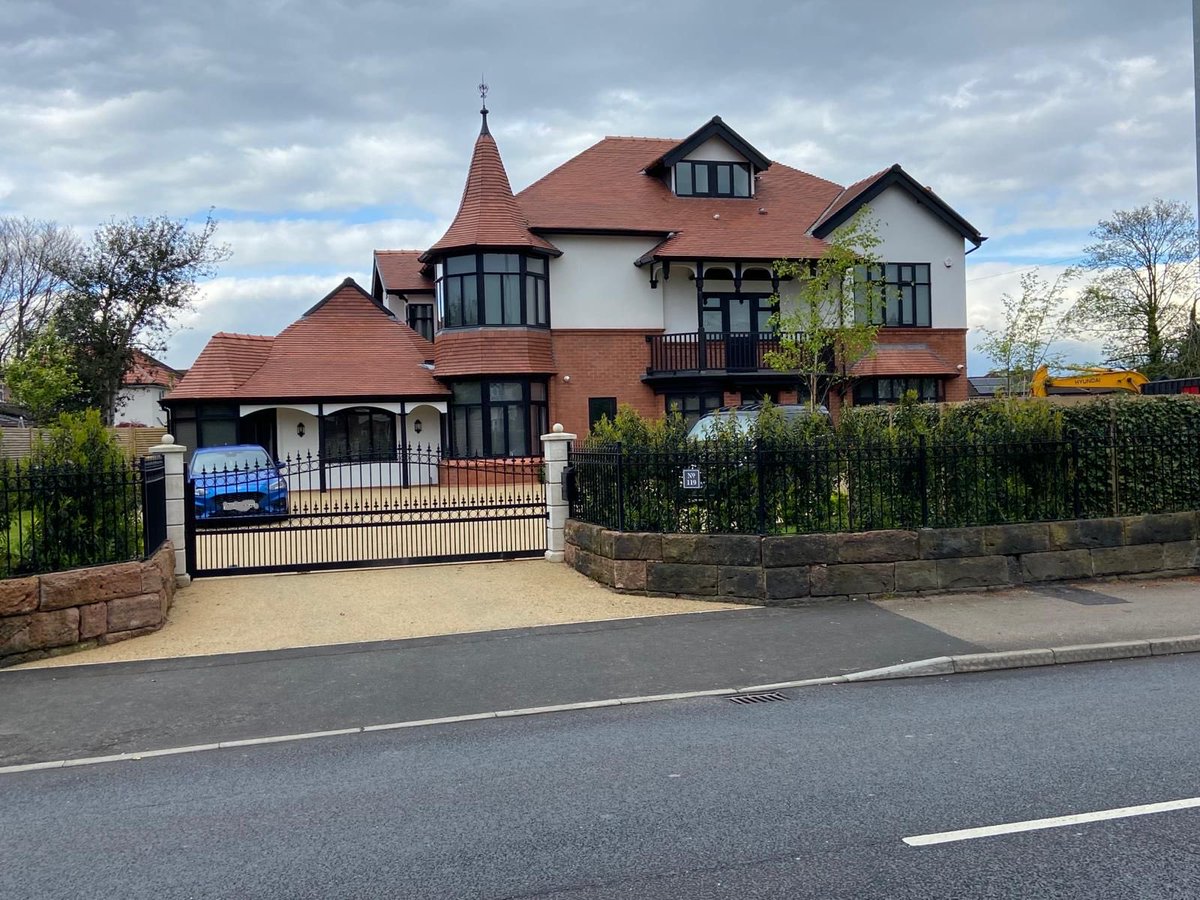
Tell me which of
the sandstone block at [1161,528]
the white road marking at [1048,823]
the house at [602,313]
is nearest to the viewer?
the white road marking at [1048,823]

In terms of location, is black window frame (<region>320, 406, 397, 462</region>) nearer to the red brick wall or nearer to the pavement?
the red brick wall

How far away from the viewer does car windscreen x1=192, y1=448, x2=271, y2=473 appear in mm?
19045

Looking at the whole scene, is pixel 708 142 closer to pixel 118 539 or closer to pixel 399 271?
pixel 399 271

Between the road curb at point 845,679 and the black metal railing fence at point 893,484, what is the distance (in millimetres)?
3032

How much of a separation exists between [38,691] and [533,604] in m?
4.89

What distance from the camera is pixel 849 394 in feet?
93.0

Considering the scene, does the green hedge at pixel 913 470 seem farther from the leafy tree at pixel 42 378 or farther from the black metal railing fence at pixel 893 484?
the leafy tree at pixel 42 378

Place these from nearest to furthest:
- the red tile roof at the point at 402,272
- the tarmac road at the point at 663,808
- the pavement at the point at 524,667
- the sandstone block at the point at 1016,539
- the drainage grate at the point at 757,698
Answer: the tarmac road at the point at 663,808
the pavement at the point at 524,667
the drainage grate at the point at 757,698
the sandstone block at the point at 1016,539
the red tile roof at the point at 402,272

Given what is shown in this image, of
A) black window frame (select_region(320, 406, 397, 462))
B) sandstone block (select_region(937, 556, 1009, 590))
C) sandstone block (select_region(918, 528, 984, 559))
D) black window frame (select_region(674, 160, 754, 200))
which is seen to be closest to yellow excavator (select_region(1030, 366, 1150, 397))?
black window frame (select_region(674, 160, 754, 200))

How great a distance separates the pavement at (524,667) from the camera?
6930 mm

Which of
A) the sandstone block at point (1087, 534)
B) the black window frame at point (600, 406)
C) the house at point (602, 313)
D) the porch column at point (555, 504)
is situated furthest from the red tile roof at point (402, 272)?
the sandstone block at point (1087, 534)

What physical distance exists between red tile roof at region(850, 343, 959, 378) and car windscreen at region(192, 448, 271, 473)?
690 inches

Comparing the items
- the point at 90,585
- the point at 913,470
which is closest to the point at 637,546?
the point at 913,470

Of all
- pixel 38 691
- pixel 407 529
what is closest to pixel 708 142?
pixel 407 529
